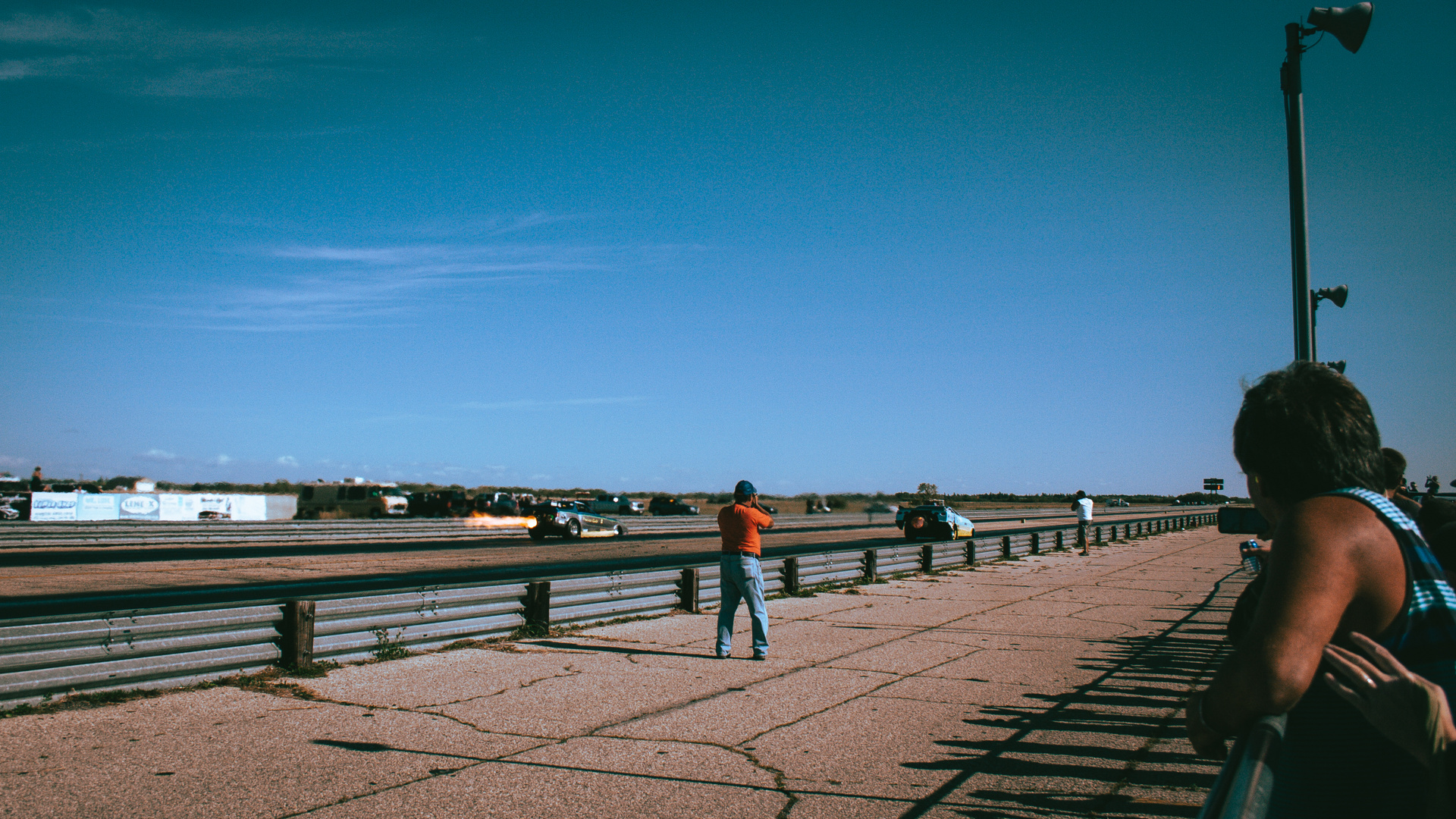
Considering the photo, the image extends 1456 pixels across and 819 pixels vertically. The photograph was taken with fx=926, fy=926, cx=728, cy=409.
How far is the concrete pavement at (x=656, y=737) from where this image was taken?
4727 mm

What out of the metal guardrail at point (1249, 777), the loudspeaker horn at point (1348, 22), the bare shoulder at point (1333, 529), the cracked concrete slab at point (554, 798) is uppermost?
the loudspeaker horn at point (1348, 22)

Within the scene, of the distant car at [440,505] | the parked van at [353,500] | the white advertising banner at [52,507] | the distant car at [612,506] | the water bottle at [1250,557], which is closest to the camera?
the water bottle at [1250,557]

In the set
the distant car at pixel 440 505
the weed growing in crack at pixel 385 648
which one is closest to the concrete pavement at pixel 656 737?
the weed growing in crack at pixel 385 648

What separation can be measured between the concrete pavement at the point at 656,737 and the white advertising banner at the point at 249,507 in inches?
1410

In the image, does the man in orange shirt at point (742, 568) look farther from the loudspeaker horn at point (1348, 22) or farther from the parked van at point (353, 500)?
the parked van at point (353, 500)

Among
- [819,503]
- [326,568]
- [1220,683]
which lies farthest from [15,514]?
[819,503]

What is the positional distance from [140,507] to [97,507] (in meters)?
1.50

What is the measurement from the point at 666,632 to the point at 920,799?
631 cm

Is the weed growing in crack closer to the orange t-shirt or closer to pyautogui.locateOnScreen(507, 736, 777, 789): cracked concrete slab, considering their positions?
the orange t-shirt

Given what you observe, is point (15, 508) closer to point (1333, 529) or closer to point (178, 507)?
point (178, 507)

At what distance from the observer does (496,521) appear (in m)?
40.5

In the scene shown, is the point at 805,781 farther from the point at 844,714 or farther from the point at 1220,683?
the point at 1220,683

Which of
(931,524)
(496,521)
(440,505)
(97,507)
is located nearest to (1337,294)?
(931,524)

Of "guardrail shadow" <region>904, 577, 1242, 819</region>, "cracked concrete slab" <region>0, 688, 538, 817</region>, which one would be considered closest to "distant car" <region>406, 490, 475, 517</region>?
"cracked concrete slab" <region>0, 688, 538, 817</region>
